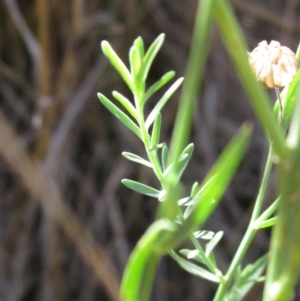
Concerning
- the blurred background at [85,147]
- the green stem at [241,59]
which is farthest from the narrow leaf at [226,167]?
the blurred background at [85,147]

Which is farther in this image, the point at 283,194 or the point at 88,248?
the point at 88,248

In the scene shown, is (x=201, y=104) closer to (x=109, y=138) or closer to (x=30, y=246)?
(x=109, y=138)

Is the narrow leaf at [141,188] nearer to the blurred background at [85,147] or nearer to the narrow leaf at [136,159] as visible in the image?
the narrow leaf at [136,159]

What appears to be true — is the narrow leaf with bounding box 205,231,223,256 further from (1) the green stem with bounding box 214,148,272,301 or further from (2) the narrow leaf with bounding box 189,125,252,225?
(2) the narrow leaf with bounding box 189,125,252,225

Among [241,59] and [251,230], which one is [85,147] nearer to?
[251,230]

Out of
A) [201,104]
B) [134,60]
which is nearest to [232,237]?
[201,104]

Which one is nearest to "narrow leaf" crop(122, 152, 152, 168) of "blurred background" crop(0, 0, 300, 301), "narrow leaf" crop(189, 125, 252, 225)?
"narrow leaf" crop(189, 125, 252, 225)

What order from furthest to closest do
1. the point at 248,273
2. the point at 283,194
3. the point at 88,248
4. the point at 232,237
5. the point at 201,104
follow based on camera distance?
the point at 201,104 < the point at 232,237 < the point at 88,248 < the point at 248,273 < the point at 283,194
